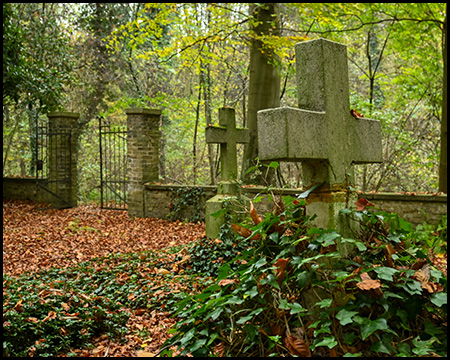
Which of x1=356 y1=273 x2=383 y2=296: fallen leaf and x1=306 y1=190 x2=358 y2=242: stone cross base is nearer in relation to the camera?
x1=356 y1=273 x2=383 y2=296: fallen leaf

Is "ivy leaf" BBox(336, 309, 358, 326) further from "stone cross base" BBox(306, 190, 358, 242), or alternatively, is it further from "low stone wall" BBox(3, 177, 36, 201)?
"low stone wall" BBox(3, 177, 36, 201)

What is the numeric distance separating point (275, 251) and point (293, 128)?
2.69 feet

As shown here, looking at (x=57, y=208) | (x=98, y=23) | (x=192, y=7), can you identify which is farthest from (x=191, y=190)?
(x=98, y=23)

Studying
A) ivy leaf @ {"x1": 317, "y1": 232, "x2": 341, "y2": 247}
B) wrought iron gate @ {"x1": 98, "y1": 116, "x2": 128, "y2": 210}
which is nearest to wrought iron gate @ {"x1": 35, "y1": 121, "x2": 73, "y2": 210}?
wrought iron gate @ {"x1": 98, "y1": 116, "x2": 128, "y2": 210}

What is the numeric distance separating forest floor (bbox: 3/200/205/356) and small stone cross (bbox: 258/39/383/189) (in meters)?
1.66

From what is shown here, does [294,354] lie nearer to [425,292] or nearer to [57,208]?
[425,292]

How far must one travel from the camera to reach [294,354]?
2041 mm

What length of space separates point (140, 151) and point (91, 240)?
11.5ft

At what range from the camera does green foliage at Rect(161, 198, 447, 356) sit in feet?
6.83

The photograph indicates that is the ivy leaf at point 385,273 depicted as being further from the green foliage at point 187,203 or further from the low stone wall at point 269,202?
the green foliage at point 187,203

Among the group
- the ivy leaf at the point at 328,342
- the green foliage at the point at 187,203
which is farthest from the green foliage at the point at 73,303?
the green foliage at the point at 187,203

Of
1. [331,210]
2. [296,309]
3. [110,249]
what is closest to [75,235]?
[110,249]

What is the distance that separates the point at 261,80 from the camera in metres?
9.99

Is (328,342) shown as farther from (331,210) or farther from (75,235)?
(75,235)
